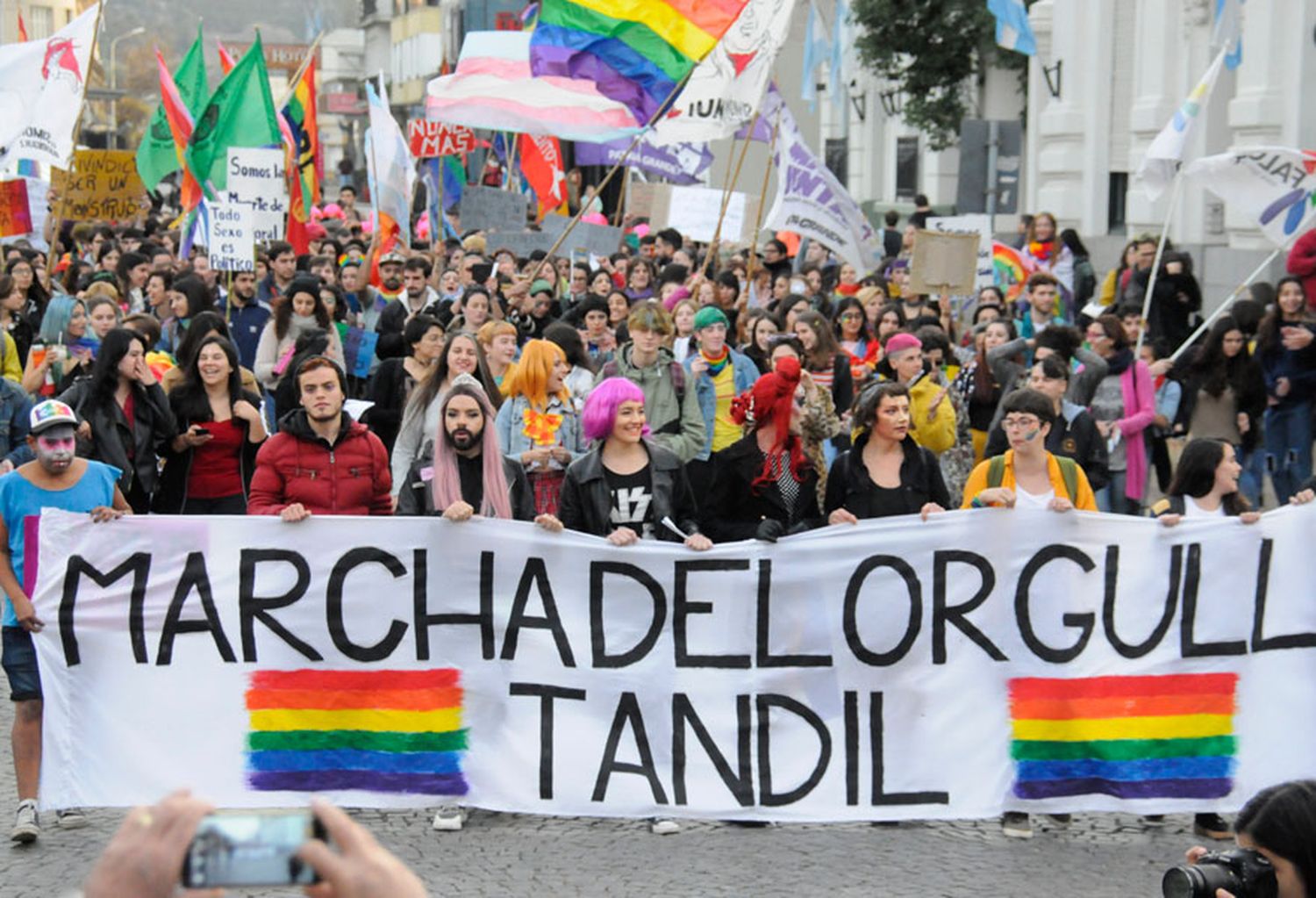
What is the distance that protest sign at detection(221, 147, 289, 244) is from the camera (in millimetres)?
13844

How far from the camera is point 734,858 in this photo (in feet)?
21.4

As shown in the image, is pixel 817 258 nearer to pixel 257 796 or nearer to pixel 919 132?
pixel 257 796

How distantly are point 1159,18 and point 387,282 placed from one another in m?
10.9

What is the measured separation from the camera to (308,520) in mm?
6668

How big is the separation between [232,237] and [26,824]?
7.65 metres

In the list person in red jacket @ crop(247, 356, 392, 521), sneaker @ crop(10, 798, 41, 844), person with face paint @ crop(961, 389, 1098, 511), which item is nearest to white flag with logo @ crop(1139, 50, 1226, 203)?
person with face paint @ crop(961, 389, 1098, 511)

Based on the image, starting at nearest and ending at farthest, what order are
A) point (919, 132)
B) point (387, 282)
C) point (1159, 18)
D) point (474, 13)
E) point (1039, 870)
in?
point (1039, 870) → point (387, 282) → point (1159, 18) → point (919, 132) → point (474, 13)

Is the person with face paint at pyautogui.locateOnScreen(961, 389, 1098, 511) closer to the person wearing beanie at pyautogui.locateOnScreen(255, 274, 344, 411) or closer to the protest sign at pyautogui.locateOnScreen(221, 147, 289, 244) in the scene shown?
the person wearing beanie at pyautogui.locateOnScreen(255, 274, 344, 411)

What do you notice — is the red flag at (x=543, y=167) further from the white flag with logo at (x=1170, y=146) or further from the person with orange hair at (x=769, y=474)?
the person with orange hair at (x=769, y=474)

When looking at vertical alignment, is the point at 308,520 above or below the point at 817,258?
below

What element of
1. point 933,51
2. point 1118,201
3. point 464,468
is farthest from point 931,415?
point 933,51

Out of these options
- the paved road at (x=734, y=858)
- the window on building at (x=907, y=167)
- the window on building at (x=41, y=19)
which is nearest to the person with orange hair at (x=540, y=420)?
the paved road at (x=734, y=858)

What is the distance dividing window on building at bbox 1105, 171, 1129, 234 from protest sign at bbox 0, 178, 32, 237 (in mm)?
13206

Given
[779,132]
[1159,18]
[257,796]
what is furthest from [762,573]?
[1159,18]
